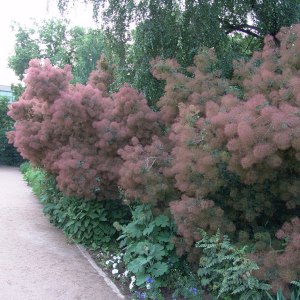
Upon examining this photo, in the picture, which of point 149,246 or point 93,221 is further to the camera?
point 93,221

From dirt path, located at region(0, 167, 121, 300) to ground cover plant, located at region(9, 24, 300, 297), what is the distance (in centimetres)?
72

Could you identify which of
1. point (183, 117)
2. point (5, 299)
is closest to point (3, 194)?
point (5, 299)

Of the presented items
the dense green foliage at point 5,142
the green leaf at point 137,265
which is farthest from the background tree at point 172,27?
the dense green foliage at point 5,142

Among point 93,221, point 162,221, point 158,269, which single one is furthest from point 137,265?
point 93,221

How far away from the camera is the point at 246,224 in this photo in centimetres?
427

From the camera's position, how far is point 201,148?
3732 mm

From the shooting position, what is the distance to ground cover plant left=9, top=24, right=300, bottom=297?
3.38 meters

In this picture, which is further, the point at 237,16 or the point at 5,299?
the point at 237,16

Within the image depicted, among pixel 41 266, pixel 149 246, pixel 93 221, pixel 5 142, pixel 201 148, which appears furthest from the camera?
pixel 5 142

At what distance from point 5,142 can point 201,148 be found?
19.0 metres

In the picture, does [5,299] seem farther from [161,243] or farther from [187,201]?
[187,201]

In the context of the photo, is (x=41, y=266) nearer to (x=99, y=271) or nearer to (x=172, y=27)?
(x=99, y=271)

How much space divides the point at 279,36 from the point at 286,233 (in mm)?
2404

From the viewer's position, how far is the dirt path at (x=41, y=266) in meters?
4.45
